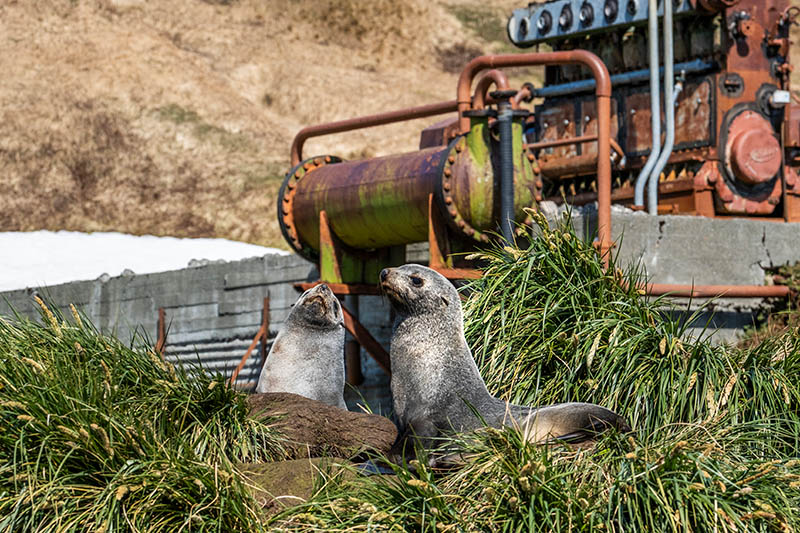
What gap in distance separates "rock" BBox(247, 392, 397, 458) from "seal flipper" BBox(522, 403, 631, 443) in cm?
89

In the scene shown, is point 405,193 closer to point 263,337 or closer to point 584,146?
point 263,337

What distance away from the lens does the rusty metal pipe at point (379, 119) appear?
356 inches

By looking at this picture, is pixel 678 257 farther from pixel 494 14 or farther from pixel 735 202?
pixel 494 14

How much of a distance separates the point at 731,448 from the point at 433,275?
1710 millimetres

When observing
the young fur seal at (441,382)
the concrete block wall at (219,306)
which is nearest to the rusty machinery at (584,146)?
the concrete block wall at (219,306)

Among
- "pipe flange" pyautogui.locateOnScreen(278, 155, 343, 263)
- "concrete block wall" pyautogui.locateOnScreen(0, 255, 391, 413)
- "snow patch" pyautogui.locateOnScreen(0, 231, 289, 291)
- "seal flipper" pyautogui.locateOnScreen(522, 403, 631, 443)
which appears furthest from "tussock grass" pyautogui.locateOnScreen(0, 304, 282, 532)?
"snow patch" pyautogui.locateOnScreen(0, 231, 289, 291)

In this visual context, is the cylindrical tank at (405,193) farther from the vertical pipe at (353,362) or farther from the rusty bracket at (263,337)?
the rusty bracket at (263,337)

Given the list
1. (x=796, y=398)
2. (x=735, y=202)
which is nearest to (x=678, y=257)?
(x=735, y=202)

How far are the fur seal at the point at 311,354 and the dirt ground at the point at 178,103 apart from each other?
2019 centimetres

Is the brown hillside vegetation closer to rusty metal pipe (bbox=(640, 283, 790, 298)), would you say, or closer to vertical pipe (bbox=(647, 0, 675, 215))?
vertical pipe (bbox=(647, 0, 675, 215))

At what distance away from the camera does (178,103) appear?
38312mm

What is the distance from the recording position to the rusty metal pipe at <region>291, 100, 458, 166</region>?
9031 mm

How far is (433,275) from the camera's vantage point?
566cm

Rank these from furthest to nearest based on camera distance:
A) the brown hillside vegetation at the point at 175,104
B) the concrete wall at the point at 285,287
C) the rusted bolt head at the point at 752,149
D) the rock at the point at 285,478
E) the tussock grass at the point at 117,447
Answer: the brown hillside vegetation at the point at 175,104 < the rusted bolt head at the point at 752,149 < the concrete wall at the point at 285,287 < the rock at the point at 285,478 < the tussock grass at the point at 117,447
